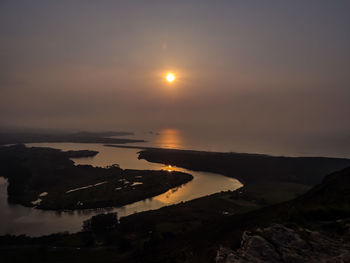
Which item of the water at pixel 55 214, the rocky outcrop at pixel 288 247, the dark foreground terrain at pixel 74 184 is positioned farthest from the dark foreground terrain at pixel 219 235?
the dark foreground terrain at pixel 74 184

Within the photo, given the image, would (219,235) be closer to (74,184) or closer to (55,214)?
(55,214)

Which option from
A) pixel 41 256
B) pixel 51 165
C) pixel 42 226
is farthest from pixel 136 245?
pixel 51 165

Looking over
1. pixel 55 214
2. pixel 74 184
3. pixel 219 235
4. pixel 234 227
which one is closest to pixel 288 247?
pixel 219 235

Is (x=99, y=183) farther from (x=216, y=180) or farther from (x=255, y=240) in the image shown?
(x=255, y=240)

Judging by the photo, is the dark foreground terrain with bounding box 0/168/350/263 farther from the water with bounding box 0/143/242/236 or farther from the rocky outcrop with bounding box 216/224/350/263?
the water with bounding box 0/143/242/236

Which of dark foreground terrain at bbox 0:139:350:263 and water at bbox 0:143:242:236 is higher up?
dark foreground terrain at bbox 0:139:350:263

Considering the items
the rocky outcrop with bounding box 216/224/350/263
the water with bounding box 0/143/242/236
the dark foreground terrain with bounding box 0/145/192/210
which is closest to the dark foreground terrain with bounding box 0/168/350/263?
the rocky outcrop with bounding box 216/224/350/263
